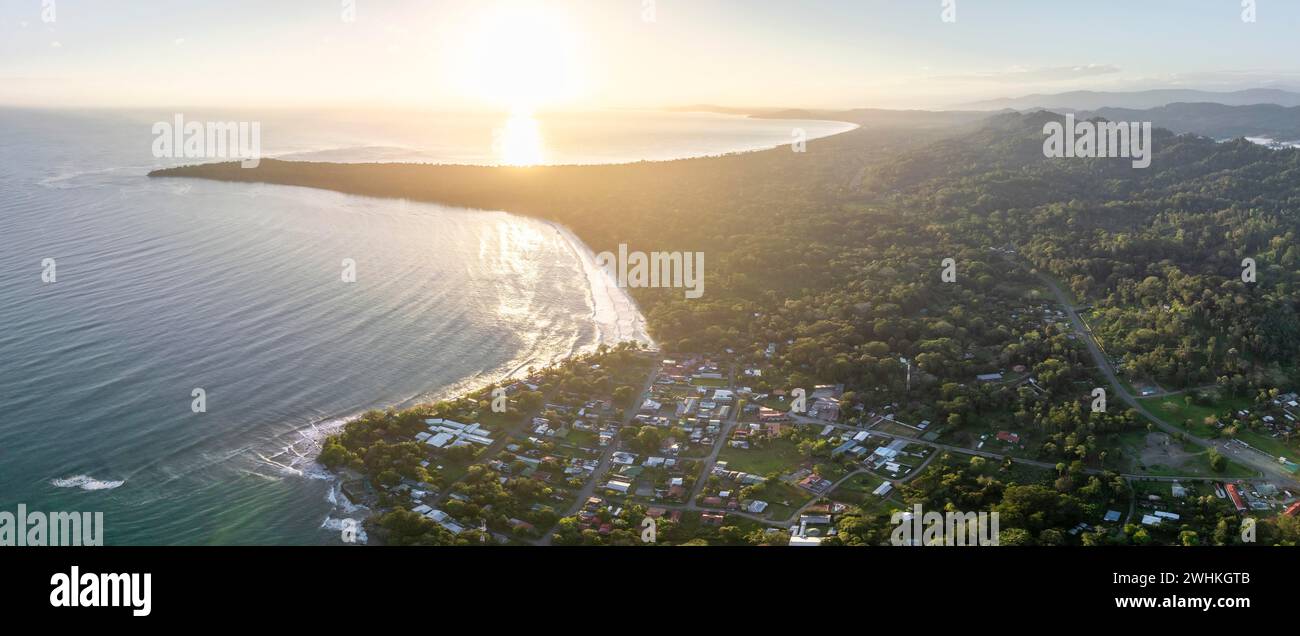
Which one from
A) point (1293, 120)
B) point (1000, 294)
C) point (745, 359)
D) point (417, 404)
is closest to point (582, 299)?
point (745, 359)

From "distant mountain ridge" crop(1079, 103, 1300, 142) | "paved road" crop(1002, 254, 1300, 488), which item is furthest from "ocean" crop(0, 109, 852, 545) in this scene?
"distant mountain ridge" crop(1079, 103, 1300, 142)

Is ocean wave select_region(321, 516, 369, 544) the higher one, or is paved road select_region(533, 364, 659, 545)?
paved road select_region(533, 364, 659, 545)

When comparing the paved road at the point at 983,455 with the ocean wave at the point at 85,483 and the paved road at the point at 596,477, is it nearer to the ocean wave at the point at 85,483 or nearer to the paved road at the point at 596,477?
the paved road at the point at 596,477

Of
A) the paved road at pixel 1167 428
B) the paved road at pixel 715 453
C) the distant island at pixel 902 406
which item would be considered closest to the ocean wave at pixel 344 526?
the distant island at pixel 902 406

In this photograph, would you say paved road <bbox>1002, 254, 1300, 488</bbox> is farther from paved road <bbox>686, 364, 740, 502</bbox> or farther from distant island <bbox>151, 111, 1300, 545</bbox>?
paved road <bbox>686, 364, 740, 502</bbox>

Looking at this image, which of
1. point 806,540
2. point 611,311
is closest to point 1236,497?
point 806,540

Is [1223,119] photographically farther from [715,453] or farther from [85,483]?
[85,483]
